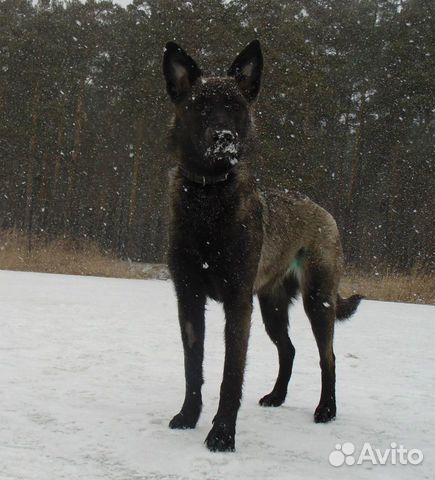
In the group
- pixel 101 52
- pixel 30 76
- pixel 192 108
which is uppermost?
pixel 101 52

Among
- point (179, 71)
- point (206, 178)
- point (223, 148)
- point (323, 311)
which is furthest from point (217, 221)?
point (323, 311)

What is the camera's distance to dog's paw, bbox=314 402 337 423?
3.78 metres

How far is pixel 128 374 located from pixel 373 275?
15197mm

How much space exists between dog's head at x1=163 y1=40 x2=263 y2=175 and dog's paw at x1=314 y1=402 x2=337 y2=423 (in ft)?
5.66

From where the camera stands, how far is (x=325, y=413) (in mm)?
3809

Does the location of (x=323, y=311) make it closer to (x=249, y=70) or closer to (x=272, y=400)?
(x=272, y=400)

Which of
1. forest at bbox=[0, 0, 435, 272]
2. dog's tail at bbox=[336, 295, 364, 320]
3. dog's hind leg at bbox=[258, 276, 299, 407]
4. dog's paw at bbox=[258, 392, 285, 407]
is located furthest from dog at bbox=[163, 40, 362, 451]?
forest at bbox=[0, 0, 435, 272]

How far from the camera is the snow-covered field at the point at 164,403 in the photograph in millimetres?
2719

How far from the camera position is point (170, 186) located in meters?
3.64

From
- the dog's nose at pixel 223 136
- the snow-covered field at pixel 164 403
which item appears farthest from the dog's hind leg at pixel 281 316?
the dog's nose at pixel 223 136

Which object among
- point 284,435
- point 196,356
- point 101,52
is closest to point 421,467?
point 284,435

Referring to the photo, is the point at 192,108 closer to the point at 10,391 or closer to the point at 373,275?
the point at 10,391

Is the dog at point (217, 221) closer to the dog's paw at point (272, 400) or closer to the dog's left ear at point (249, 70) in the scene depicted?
the dog's left ear at point (249, 70)

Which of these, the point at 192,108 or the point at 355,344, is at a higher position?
the point at 192,108
